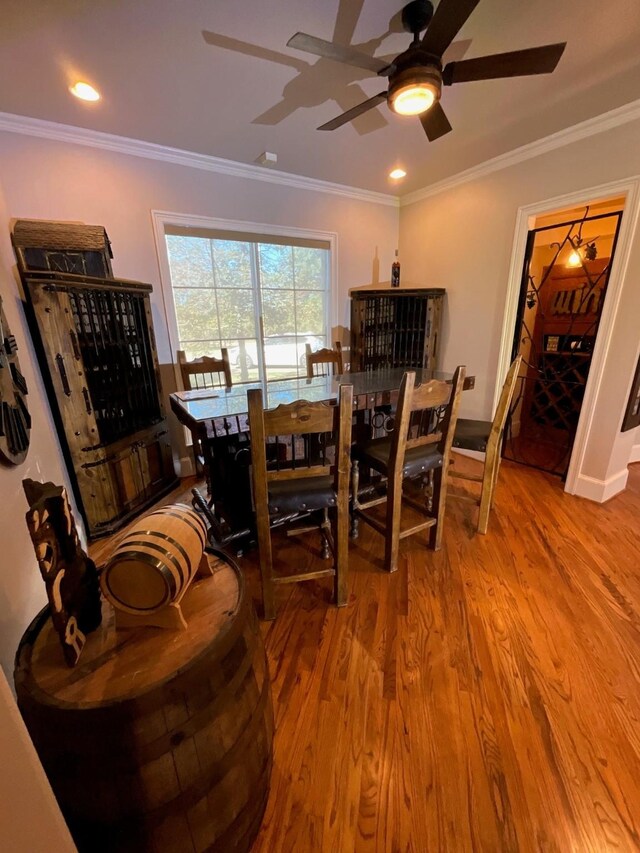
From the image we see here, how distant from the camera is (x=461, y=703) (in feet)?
4.08

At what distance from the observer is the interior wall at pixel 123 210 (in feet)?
5.20

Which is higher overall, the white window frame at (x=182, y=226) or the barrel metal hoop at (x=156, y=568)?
the white window frame at (x=182, y=226)

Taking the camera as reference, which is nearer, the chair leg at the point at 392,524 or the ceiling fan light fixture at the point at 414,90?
the ceiling fan light fixture at the point at 414,90

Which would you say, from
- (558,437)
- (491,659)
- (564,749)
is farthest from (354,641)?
(558,437)

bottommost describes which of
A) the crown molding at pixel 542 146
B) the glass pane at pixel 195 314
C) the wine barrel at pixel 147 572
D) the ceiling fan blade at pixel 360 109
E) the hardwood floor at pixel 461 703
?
the hardwood floor at pixel 461 703

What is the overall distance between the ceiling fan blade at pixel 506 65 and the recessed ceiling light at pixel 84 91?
1.85 meters

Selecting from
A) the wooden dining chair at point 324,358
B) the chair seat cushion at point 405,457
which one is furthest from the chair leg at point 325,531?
the wooden dining chair at point 324,358

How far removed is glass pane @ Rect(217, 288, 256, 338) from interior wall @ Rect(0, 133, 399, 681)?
536 mm

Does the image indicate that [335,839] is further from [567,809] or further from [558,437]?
[558,437]

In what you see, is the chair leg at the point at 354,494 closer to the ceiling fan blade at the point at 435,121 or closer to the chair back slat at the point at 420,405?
the chair back slat at the point at 420,405

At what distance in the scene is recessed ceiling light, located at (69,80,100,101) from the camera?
1.80 meters

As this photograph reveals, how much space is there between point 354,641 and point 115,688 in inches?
43.2

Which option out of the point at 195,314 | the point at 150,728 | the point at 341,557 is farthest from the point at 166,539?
the point at 195,314

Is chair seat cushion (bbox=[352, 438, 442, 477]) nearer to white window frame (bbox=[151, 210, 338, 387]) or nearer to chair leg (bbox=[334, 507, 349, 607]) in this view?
chair leg (bbox=[334, 507, 349, 607])
